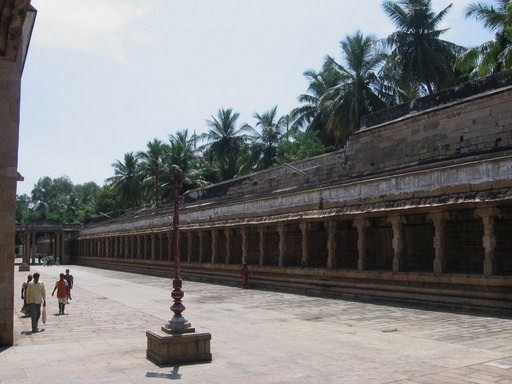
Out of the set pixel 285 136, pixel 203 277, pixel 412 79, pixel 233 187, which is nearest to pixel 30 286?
pixel 203 277

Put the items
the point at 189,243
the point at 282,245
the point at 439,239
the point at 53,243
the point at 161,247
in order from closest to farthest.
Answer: the point at 439,239, the point at 282,245, the point at 189,243, the point at 161,247, the point at 53,243

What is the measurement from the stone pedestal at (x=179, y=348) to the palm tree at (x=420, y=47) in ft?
119

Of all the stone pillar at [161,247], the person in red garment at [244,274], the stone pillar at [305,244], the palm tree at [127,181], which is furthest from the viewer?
the palm tree at [127,181]

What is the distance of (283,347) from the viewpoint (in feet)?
34.2

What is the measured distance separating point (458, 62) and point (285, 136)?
32994mm

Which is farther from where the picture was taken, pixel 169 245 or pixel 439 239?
pixel 169 245

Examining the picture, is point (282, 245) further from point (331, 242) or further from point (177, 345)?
point (177, 345)

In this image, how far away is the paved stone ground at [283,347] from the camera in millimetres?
8109

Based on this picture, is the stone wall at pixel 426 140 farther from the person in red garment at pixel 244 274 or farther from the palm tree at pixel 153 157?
the palm tree at pixel 153 157

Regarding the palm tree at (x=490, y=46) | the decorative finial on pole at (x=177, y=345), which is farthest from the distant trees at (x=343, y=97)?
the decorative finial on pole at (x=177, y=345)

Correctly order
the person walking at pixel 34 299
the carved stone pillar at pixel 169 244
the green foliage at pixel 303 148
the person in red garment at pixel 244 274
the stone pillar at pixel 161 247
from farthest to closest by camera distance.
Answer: the green foliage at pixel 303 148 → the stone pillar at pixel 161 247 → the carved stone pillar at pixel 169 244 → the person in red garment at pixel 244 274 → the person walking at pixel 34 299

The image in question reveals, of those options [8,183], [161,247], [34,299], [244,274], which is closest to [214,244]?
[244,274]

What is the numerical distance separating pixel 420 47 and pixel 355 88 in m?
5.91

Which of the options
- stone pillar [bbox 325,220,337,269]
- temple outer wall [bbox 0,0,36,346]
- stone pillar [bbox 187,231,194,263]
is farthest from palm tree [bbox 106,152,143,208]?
temple outer wall [bbox 0,0,36,346]
